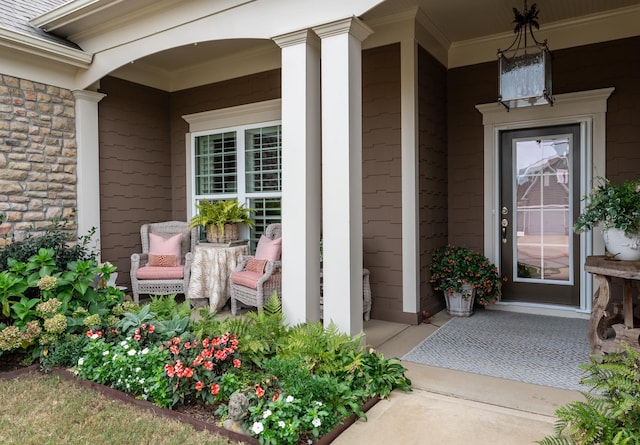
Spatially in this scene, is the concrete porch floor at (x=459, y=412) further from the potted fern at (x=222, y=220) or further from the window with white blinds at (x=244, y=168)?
the window with white blinds at (x=244, y=168)

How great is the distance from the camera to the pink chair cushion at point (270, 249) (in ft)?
14.8

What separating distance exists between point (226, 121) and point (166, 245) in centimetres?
168

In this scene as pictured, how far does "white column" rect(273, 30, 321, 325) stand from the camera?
3279mm

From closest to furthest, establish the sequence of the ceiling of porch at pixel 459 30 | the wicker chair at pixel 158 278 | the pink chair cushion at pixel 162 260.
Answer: the ceiling of porch at pixel 459 30 < the wicker chair at pixel 158 278 < the pink chair cushion at pixel 162 260

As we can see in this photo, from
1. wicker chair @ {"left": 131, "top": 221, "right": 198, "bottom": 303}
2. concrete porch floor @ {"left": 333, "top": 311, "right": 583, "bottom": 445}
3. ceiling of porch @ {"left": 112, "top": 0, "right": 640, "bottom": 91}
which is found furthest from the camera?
wicker chair @ {"left": 131, "top": 221, "right": 198, "bottom": 303}

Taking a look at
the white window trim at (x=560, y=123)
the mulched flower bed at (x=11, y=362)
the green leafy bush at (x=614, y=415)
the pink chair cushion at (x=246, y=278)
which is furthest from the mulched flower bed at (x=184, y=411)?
the white window trim at (x=560, y=123)

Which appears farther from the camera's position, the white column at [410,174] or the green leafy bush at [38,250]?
the white column at [410,174]

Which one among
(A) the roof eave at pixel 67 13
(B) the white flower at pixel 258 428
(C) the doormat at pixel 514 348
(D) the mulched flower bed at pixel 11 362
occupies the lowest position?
(C) the doormat at pixel 514 348

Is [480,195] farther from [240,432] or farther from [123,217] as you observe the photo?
[123,217]

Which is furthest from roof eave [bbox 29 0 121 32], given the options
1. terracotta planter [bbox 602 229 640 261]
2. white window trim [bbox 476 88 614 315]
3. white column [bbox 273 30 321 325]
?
terracotta planter [bbox 602 229 640 261]

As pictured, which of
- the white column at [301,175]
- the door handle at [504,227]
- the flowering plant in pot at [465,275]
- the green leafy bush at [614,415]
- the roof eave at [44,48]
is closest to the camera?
the green leafy bush at [614,415]

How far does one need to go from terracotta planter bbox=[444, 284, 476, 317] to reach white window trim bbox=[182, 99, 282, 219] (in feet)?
7.96

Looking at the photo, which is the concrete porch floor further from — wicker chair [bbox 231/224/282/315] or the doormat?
wicker chair [bbox 231/224/282/315]

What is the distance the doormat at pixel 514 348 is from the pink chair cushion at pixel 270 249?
1.64 meters
